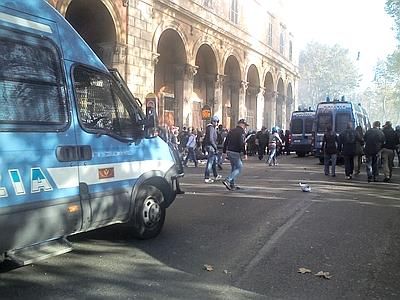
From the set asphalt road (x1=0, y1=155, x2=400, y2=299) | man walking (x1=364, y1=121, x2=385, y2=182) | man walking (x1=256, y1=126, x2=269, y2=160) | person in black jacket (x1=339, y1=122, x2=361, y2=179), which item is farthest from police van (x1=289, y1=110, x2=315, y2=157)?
asphalt road (x1=0, y1=155, x2=400, y2=299)

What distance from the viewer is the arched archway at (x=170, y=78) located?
24.4 metres

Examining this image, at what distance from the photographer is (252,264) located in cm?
500

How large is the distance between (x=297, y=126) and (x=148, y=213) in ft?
70.9

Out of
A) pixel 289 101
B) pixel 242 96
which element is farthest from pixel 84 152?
pixel 289 101

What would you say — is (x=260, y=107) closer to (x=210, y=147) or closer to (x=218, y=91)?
(x=218, y=91)

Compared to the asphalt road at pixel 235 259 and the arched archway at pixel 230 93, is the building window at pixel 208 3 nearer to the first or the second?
the arched archway at pixel 230 93

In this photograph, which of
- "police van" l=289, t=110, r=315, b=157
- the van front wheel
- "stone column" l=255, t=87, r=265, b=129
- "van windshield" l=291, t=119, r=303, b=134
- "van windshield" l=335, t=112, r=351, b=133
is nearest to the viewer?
the van front wheel

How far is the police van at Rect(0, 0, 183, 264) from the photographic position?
3961mm

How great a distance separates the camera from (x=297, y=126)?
87.0 feet

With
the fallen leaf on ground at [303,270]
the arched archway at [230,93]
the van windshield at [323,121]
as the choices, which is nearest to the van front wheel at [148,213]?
the fallen leaf on ground at [303,270]

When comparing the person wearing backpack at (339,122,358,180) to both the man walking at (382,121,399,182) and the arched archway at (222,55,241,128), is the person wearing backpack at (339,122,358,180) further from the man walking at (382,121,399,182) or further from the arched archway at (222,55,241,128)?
the arched archway at (222,55,241,128)

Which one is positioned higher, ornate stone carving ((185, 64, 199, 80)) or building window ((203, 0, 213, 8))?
building window ((203, 0, 213, 8))

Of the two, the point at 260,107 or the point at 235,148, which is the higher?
the point at 260,107

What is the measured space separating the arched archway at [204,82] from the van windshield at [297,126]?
198 inches
